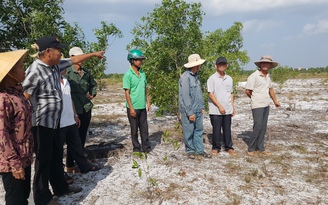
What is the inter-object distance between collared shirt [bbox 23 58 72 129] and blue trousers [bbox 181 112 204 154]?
2.49 m

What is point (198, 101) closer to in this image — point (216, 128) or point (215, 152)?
point (216, 128)

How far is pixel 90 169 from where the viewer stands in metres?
4.45

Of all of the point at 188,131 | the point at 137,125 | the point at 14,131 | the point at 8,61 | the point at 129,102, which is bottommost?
the point at 188,131

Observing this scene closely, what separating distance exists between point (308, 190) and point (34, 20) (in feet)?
16.4

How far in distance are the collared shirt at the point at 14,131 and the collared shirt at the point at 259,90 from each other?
4034 mm

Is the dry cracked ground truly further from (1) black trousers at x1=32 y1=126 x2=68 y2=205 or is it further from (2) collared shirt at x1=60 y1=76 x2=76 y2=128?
(2) collared shirt at x1=60 y1=76 x2=76 y2=128

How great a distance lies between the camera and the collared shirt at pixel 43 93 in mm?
2941

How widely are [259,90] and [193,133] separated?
59.4 inches

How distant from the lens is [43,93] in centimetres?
303

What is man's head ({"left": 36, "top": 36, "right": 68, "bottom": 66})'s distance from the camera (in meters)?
3.02

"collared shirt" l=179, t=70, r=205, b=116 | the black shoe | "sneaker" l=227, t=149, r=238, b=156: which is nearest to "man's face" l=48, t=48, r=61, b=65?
the black shoe

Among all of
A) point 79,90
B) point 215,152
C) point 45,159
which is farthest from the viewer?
point 215,152

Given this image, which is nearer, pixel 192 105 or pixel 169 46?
pixel 192 105

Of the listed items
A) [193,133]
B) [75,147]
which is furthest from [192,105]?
[75,147]
